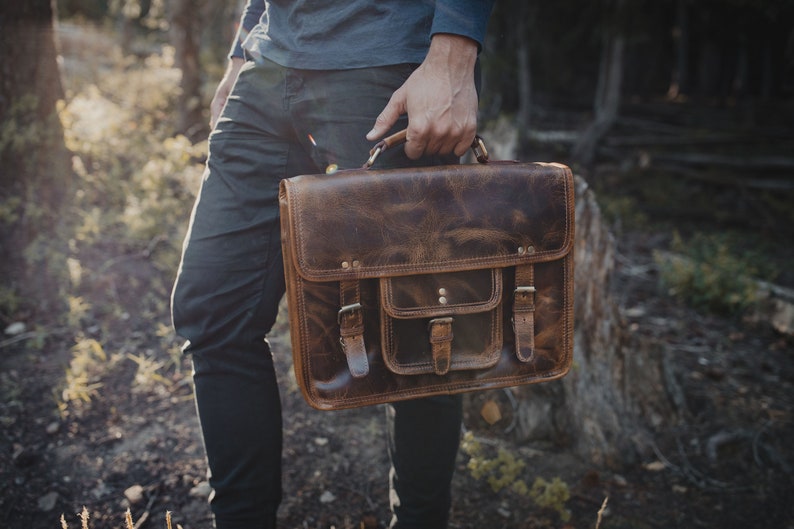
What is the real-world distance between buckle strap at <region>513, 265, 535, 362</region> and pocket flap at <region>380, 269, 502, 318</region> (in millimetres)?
57

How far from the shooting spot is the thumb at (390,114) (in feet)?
4.14

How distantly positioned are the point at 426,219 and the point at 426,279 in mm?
140

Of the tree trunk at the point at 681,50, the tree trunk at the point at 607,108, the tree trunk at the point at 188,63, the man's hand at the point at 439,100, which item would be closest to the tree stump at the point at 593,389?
the man's hand at the point at 439,100

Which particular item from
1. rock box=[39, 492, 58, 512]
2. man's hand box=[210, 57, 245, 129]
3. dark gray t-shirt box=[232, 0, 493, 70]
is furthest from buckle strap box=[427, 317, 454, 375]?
rock box=[39, 492, 58, 512]

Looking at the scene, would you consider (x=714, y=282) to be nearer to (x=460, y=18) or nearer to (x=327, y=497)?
(x=327, y=497)

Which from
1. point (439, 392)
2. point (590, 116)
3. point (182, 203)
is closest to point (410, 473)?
point (439, 392)

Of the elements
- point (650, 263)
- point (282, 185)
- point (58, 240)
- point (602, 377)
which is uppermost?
point (282, 185)

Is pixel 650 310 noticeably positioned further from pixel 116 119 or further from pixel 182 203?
pixel 116 119

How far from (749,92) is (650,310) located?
509 inches

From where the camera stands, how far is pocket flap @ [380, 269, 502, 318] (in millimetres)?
1307

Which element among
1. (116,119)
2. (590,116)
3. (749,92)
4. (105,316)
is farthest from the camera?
(749,92)

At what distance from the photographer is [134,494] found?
6.26 ft

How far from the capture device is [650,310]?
166 inches

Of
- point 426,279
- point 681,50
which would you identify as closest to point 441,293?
point 426,279
